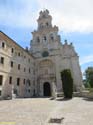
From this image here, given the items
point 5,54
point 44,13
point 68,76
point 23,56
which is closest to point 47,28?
point 44,13

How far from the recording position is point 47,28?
4503 cm

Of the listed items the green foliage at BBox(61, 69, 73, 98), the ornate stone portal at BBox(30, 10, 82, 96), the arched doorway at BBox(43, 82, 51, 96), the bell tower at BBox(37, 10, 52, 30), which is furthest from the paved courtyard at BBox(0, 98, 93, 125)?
the bell tower at BBox(37, 10, 52, 30)

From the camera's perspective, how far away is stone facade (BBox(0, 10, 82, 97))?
1216 inches

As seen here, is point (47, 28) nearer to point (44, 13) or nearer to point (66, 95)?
point (44, 13)

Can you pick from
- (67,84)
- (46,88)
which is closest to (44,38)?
(46,88)

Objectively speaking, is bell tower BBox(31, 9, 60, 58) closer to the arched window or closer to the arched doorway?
the arched window

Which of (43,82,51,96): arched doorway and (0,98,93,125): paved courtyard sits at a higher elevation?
(43,82,51,96): arched doorway

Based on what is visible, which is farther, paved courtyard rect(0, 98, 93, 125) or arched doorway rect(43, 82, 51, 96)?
arched doorway rect(43, 82, 51, 96)

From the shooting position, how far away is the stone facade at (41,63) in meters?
30.9

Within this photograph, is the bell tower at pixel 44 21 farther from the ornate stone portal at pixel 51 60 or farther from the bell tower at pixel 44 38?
the ornate stone portal at pixel 51 60

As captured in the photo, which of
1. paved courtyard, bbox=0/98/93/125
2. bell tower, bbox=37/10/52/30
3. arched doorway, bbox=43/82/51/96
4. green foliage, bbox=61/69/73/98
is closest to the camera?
paved courtyard, bbox=0/98/93/125

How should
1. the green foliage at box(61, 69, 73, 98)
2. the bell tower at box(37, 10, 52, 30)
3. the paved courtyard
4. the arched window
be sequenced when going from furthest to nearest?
the bell tower at box(37, 10, 52, 30) < the arched window < the green foliage at box(61, 69, 73, 98) < the paved courtyard

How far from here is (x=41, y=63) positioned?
136 feet

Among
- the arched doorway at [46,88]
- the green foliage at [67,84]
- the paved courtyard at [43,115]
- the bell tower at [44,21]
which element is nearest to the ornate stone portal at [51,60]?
the arched doorway at [46,88]
